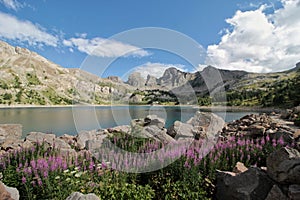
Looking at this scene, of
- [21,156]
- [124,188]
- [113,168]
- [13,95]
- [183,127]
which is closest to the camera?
[124,188]

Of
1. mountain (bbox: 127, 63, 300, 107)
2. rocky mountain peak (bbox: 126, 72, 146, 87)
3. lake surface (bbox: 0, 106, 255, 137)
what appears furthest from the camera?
lake surface (bbox: 0, 106, 255, 137)

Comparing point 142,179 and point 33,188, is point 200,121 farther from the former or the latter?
point 33,188

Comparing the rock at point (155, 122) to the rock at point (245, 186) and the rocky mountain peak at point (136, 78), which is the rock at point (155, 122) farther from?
the rock at point (245, 186)

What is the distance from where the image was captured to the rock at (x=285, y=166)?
4.74 meters

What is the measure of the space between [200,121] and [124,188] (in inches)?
650

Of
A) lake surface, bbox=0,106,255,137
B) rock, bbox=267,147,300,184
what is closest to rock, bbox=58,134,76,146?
lake surface, bbox=0,106,255,137

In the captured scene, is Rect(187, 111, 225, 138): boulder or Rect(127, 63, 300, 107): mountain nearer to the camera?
Rect(127, 63, 300, 107): mountain

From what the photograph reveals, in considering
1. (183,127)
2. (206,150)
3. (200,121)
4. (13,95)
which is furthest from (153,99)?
(13,95)

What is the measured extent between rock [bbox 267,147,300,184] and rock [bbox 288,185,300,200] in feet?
0.91

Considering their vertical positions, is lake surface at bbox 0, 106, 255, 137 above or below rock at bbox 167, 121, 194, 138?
below

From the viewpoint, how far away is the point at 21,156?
721 centimetres

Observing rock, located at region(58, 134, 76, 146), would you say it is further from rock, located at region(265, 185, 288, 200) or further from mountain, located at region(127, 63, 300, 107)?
rock, located at region(265, 185, 288, 200)

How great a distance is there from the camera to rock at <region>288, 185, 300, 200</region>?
435cm

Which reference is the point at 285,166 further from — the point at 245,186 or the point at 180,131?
the point at 180,131
